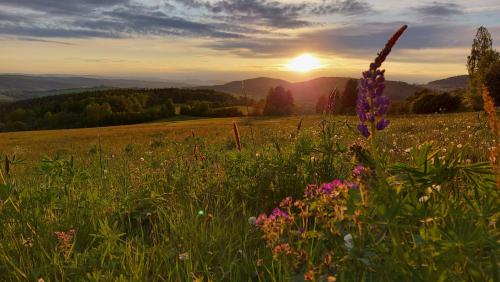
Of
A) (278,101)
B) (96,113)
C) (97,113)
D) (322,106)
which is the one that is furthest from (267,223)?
(96,113)

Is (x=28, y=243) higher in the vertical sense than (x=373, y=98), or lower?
lower

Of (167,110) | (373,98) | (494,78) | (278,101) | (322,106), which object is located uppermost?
(494,78)

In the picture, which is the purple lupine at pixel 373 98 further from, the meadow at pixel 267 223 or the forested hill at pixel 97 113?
the forested hill at pixel 97 113

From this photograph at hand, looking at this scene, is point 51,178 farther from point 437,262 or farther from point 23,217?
point 437,262

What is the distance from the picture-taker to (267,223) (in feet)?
8.38

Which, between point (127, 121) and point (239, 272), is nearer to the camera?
point (239, 272)

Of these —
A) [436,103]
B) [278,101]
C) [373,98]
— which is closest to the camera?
[373,98]

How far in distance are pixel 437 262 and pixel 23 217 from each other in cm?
412

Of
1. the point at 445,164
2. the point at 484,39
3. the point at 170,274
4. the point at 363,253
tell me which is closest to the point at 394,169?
the point at 445,164

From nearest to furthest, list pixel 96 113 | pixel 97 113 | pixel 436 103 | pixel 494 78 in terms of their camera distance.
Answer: pixel 494 78, pixel 436 103, pixel 97 113, pixel 96 113

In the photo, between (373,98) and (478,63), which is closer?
(373,98)

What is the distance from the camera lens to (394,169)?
2824mm

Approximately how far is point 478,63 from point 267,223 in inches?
4029

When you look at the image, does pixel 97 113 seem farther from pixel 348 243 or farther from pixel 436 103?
pixel 348 243
